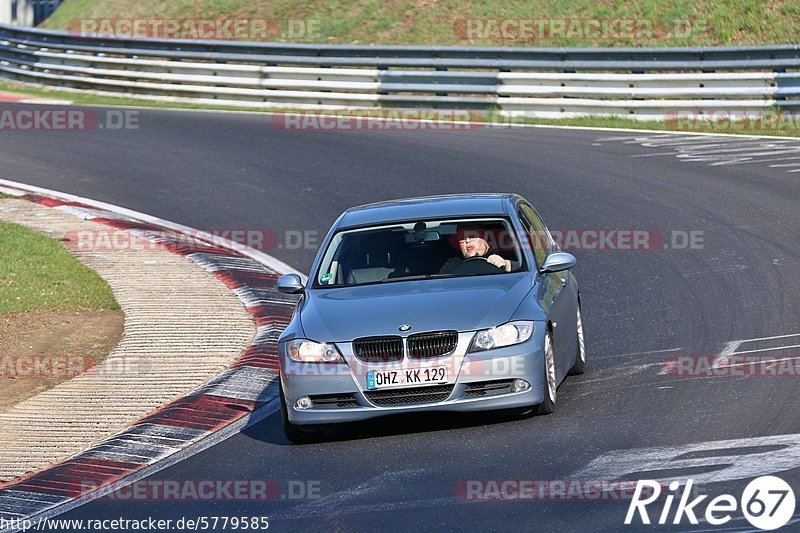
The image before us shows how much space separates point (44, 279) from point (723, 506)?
31.2 feet

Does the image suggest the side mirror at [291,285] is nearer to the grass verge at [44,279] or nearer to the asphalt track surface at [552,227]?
the asphalt track surface at [552,227]

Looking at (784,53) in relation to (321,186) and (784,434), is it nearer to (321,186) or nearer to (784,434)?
(321,186)

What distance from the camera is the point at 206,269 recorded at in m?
14.7

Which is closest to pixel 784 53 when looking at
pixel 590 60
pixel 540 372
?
pixel 590 60

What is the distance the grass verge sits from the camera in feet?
44.3

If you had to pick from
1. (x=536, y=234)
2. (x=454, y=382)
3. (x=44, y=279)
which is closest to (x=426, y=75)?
(x=44, y=279)

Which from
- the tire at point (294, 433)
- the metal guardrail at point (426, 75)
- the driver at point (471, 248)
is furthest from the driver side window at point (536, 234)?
the metal guardrail at point (426, 75)

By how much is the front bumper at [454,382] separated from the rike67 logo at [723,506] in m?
1.66

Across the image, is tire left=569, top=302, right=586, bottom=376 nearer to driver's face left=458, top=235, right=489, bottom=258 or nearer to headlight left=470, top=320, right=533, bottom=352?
driver's face left=458, top=235, right=489, bottom=258

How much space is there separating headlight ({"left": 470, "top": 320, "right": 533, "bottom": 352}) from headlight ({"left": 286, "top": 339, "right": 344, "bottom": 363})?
2.94 ft

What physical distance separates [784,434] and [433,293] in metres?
2.52

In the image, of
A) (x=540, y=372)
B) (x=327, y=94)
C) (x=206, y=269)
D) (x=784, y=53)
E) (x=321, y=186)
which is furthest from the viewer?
(x=327, y=94)

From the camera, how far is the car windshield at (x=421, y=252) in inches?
385

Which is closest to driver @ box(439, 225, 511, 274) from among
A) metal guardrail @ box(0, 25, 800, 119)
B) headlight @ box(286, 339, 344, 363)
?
headlight @ box(286, 339, 344, 363)
